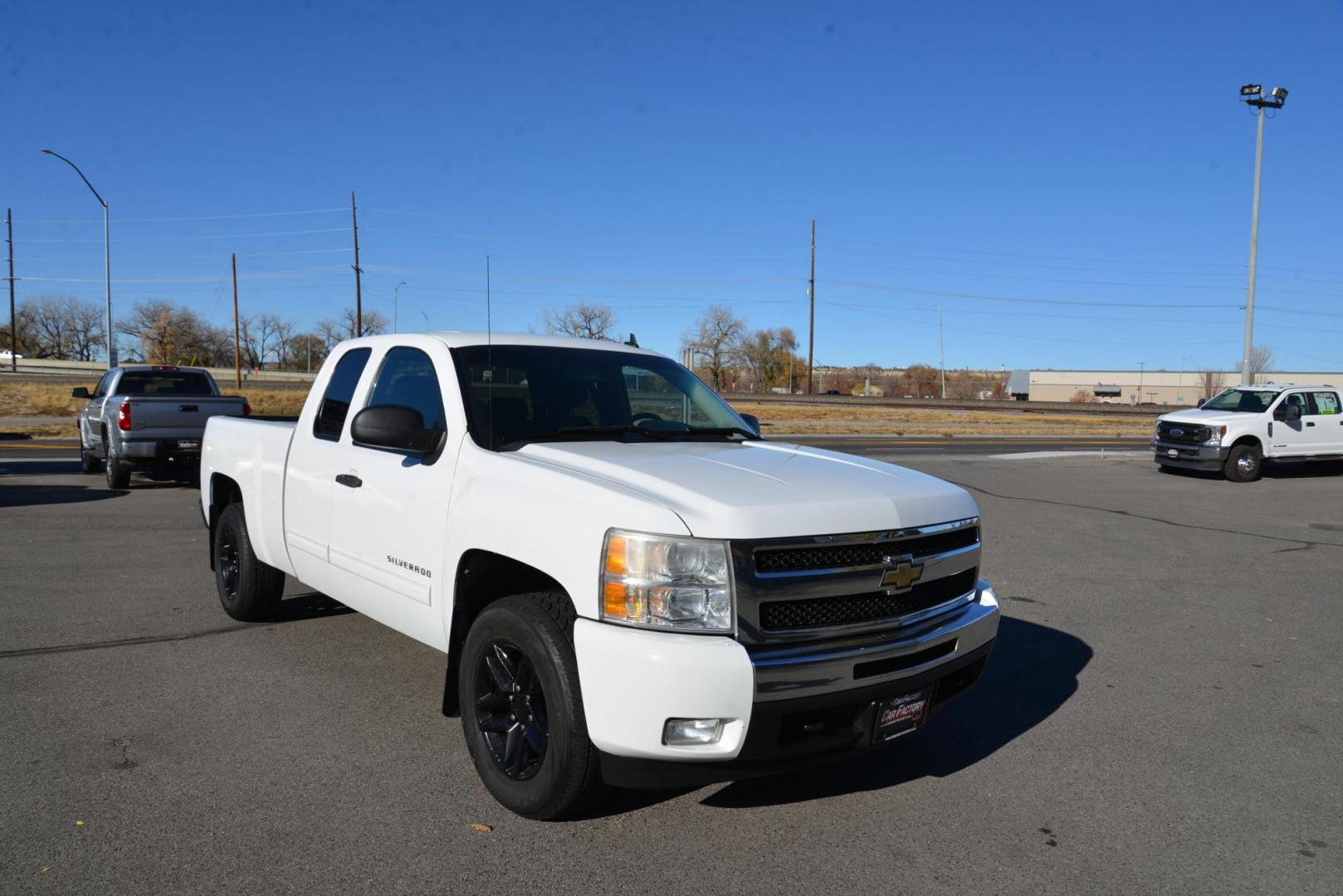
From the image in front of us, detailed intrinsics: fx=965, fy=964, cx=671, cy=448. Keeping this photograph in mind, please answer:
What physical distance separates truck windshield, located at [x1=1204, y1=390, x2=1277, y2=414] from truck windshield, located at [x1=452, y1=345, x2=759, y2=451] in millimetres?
16969

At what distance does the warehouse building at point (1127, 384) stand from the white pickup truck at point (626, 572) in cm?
10749

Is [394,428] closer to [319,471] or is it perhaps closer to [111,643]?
[319,471]

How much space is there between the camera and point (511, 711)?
3699 millimetres

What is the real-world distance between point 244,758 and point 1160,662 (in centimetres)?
513

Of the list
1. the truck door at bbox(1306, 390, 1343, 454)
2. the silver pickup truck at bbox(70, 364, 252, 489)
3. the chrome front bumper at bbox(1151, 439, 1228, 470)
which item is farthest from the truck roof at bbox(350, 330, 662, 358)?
the truck door at bbox(1306, 390, 1343, 454)

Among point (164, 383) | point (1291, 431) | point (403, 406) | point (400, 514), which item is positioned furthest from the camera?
point (1291, 431)

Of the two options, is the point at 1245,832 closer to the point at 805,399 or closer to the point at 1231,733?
the point at 1231,733

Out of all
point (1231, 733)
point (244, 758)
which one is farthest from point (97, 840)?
point (1231, 733)

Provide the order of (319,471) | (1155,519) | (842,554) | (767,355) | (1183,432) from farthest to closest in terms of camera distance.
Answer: (767,355) → (1183,432) → (1155,519) → (319,471) → (842,554)

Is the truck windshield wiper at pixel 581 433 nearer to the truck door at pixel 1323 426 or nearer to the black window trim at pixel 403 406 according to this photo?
the black window trim at pixel 403 406

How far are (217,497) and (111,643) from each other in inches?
49.7

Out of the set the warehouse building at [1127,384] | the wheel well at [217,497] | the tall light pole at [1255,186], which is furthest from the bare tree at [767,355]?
the wheel well at [217,497]

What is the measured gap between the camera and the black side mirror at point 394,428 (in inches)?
160

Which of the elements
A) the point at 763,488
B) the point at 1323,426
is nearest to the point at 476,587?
the point at 763,488
